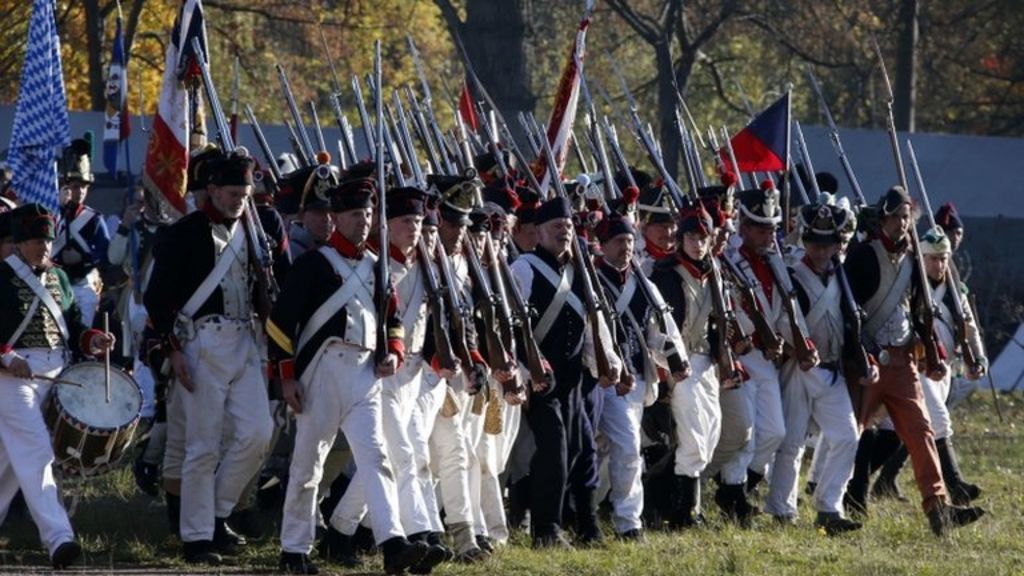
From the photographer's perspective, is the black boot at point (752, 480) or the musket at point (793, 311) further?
the black boot at point (752, 480)

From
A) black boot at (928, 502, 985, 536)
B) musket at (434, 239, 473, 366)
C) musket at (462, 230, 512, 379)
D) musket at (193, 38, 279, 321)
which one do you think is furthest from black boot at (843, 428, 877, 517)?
musket at (193, 38, 279, 321)

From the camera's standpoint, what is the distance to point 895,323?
13.0 m

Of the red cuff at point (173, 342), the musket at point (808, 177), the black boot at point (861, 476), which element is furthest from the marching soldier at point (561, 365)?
the musket at point (808, 177)

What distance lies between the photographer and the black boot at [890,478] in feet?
48.1

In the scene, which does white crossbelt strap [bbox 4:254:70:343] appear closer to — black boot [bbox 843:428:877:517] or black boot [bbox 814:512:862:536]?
black boot [bbox 814:512:862:536]

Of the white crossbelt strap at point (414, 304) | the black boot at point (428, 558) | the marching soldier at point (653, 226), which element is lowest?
the black boot at point (428, 558)

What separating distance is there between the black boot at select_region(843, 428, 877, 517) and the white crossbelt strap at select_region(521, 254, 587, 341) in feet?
9.05

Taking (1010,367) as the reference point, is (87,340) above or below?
above

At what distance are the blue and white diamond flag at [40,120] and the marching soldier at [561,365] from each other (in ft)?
9.28

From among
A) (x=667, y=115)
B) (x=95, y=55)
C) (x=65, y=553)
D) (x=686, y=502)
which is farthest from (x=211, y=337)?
(x=667, y=115)

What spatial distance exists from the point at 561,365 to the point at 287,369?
187 cm

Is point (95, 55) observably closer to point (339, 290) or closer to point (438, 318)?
point (438, 318)

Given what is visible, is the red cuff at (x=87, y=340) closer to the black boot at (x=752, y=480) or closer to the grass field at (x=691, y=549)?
the grass field at (x=691, y=549)

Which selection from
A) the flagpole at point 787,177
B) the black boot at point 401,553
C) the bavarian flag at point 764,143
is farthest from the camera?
the bavarian flag at point 764,143
